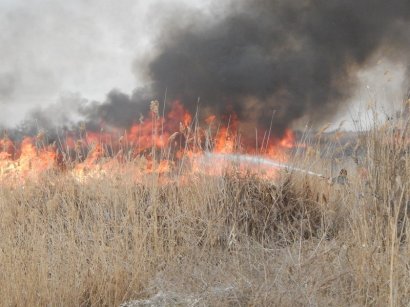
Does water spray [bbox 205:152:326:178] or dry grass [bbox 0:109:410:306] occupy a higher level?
water spray [bbox 205:152:326:178]

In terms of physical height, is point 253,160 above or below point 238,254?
above

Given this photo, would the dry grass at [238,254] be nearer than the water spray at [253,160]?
Yes

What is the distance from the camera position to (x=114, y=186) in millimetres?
5793

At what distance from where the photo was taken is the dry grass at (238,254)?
10.8ft

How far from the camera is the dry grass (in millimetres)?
3301

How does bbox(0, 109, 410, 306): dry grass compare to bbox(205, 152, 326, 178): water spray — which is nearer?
bbox(0, 109, 410, 306): dry grass

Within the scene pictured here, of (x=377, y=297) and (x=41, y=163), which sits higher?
(x=41, y=163)

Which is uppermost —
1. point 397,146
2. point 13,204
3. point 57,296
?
point 397,146

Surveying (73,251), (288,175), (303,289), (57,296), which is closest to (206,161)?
(288,175)

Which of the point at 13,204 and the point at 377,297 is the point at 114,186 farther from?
the point at 377,297

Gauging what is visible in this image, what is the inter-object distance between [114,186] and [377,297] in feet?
10.8

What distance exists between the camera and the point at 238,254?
460 centimetres

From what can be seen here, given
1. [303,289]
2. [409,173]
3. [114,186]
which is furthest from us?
[114,186]

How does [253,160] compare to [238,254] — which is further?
[253,160]
